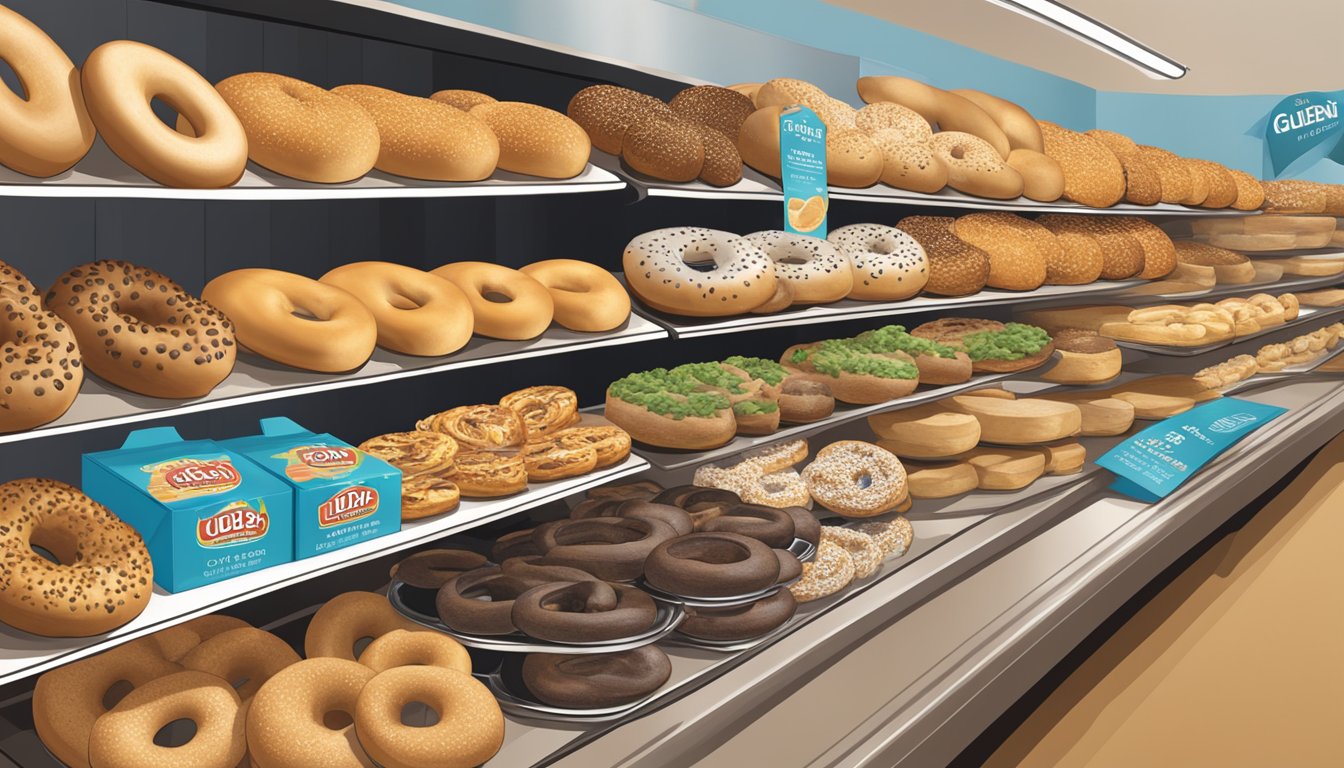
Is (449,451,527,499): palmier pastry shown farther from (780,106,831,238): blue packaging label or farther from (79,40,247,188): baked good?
(780,106,831,238): blue packaging label

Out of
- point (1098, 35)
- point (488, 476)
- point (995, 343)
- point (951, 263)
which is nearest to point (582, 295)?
point (488, 476)

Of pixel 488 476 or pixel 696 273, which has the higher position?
pixel 696 273

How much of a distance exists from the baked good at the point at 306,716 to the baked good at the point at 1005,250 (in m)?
2.64

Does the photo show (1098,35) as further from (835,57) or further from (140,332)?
(140,332)

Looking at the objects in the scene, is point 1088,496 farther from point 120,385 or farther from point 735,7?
point 120,385

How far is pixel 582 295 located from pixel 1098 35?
3.41 metres

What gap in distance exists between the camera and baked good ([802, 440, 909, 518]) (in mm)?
2662

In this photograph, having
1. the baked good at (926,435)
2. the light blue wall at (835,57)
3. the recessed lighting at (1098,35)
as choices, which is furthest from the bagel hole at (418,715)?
the recessed lighting at (1098,35)

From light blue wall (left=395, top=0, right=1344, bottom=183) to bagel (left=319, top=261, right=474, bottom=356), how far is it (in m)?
1.02

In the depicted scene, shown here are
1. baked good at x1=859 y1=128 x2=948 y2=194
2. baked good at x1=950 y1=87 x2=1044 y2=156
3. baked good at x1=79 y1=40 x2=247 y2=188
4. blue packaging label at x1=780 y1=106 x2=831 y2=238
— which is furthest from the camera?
Result: baked good at x1=950 y1=87 x2=1044 y2=156

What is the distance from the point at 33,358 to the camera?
1.20 metres

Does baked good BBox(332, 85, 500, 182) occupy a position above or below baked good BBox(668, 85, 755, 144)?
below

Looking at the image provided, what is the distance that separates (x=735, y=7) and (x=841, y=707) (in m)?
2.66

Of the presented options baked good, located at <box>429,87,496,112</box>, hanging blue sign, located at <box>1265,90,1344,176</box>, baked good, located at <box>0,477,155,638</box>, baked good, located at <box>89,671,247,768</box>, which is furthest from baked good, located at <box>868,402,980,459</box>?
hanging blue sign, located at <box>1265,90,1344,176</box>
